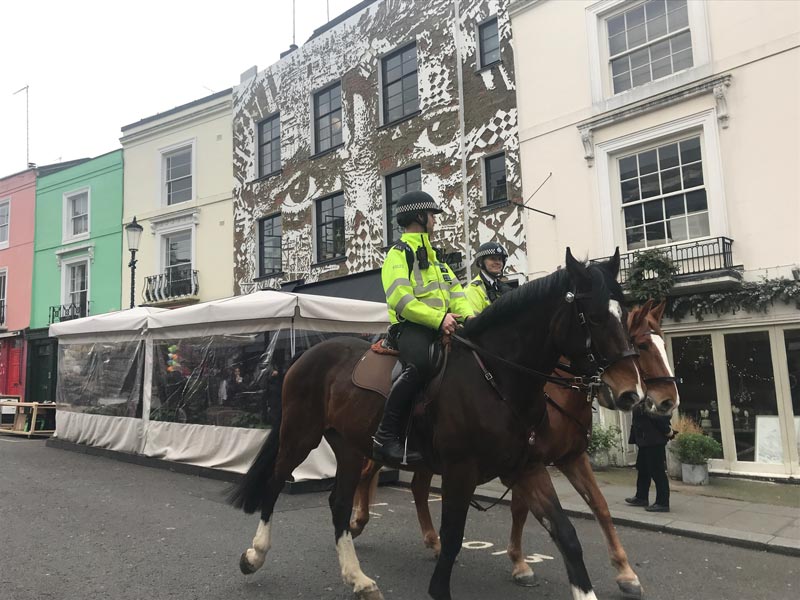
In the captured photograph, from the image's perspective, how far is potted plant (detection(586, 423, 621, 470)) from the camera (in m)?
10.2

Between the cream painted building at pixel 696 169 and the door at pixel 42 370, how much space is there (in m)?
18.8

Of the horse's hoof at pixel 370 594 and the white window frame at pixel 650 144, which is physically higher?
the white window frame at pixel 650 144

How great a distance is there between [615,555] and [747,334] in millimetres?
6852

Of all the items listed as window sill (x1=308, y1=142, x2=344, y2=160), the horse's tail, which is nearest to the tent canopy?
the horse's tail

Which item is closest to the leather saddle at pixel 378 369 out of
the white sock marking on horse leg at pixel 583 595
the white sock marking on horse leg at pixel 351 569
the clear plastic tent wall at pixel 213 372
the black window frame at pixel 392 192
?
the white sock marking on horse leg at pixel 351 569

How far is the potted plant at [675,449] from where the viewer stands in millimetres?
9414

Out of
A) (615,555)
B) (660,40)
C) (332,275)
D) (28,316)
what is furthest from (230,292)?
(615,555)

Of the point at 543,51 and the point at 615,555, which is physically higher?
the point at 543,51

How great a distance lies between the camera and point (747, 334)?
32.3 ft

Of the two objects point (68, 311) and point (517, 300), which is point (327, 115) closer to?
point (68, 311)

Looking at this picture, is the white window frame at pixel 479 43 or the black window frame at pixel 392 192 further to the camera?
the black window frame at pixel 392 192

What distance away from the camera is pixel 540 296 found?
3686 mm

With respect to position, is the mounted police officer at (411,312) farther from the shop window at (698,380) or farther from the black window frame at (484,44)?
the black window frame at (484,44)

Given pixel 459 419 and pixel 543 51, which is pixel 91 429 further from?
pixel 543 51
